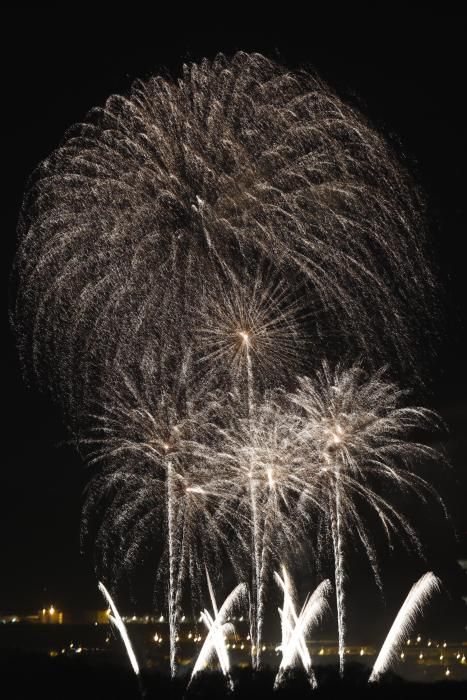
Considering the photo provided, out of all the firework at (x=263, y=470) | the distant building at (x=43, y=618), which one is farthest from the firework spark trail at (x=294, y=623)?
the distant building at (x=43, y=618)

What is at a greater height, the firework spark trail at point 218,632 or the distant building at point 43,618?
the distant building at point 43,618

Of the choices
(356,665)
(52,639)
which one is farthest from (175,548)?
(52,639)

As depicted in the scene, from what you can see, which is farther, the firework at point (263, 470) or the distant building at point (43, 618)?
the distant building at point (43, 618)

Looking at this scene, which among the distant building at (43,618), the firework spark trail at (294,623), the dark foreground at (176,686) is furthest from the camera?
the distant building at (43,618)

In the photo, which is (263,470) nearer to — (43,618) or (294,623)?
(294,623)

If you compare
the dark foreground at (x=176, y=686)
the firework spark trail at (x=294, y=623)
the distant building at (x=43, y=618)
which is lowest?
the dark foreground at (x=176, y=686)

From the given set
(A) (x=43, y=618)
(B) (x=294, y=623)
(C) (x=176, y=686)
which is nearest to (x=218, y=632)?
(B) (x=294, y=623)

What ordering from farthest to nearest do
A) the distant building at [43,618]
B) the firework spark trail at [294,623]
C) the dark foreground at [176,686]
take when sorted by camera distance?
the distant building at [43,618] < the firework spark trail at [294,623] < the dark foreground at [176,686]

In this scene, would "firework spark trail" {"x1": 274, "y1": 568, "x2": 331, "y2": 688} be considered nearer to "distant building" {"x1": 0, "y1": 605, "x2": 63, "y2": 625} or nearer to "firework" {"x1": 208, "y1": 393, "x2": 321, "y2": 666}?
"firework" {"x1": 208, "y1": 393, "x2": 321, "y2": 666}

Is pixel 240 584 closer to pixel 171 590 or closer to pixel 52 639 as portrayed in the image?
pixel 171 590

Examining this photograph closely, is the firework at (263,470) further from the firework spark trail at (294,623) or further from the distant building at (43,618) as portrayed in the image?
the distant building at (43,618)
